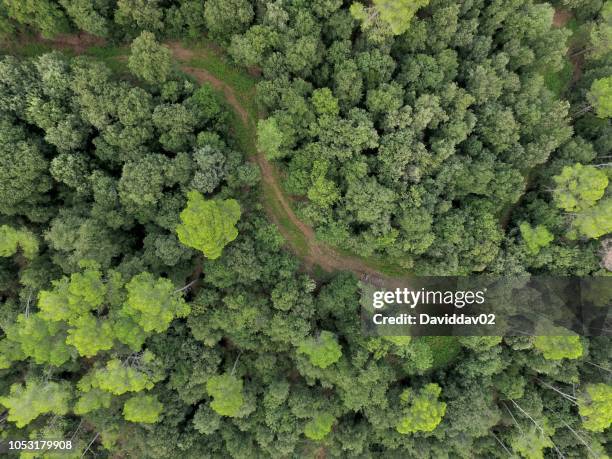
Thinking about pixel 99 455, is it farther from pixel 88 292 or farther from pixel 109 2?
pixel 109 2

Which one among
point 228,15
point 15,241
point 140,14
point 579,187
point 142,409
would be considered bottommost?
point 142,409

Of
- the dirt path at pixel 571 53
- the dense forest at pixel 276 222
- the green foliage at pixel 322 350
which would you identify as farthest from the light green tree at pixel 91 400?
the dirt path at pixel 571 53

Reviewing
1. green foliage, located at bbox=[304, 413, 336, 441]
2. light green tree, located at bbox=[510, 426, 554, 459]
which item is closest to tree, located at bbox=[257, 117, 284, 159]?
green foliage, located at bbox=[304, 413, 336, 441]

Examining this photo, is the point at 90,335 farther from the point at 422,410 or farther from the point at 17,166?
the point at 422,410

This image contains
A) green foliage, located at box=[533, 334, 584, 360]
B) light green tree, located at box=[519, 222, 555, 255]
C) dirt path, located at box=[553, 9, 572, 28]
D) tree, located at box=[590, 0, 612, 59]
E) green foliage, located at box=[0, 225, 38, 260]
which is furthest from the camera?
dirt path, located at box=[553, 9, 572, 28]

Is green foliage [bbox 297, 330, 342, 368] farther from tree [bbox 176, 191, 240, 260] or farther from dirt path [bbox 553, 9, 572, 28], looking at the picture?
dirt path [bbox 553, 9, 572, 28]

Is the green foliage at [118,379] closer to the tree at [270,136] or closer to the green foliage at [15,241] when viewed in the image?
the green foliage at [15,241]

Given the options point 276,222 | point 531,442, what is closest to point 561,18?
point 276,222
